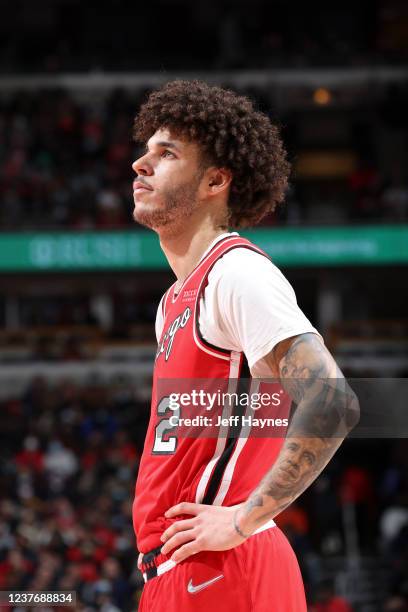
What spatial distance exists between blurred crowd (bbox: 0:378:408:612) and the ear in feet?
21.1

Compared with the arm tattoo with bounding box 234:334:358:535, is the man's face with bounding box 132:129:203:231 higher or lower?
higher

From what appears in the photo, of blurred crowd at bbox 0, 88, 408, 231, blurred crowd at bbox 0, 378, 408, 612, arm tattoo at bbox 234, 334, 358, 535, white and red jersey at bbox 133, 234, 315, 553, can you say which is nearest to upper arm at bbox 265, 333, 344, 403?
arm tattoo at bbox 234, 334, 358, 535

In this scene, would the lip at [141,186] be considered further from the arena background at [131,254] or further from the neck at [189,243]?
the arena background at [131,254]

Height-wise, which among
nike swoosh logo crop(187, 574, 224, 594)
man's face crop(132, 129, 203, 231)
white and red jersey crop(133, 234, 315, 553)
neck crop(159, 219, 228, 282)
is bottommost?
nike swoosh logo crop(187, 574, 224, 594)

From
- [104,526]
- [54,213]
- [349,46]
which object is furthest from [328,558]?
[349,46]

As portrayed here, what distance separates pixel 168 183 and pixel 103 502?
10.1m

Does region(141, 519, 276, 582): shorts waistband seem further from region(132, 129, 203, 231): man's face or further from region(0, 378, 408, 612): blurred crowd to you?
region(0, 378, 408, 612): blurred crowd

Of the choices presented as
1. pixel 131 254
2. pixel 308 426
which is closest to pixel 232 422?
pixel 308 426

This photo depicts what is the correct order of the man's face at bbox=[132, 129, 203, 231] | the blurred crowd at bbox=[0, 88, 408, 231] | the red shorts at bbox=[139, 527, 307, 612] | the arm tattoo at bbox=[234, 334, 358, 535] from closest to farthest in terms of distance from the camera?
the arm tattoo at bbox=[234, 334, 358, 535]
the red shorts at bbox=[139, 527, 307, 612]
the man's face at bbox=[132, 129, 203, 231]
the blurred crowd at bbox=[0, 88, 408, 231]

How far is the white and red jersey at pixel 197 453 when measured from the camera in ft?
9.13

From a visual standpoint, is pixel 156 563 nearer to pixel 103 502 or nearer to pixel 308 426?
pixel 308 426

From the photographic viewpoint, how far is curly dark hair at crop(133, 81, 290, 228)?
3084mm

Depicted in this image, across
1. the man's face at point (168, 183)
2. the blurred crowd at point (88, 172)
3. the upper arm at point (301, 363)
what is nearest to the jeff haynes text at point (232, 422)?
the upper arm at point (301, 363)

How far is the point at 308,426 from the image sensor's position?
255cm
